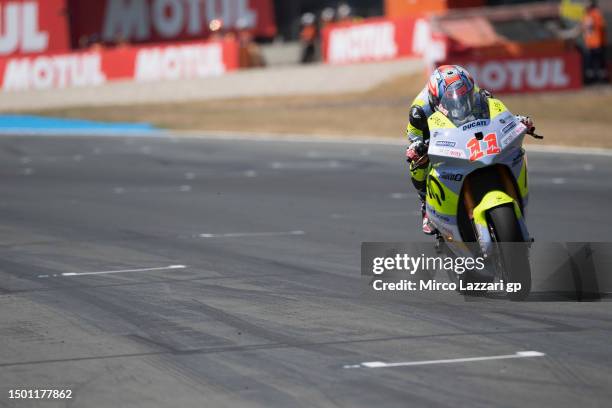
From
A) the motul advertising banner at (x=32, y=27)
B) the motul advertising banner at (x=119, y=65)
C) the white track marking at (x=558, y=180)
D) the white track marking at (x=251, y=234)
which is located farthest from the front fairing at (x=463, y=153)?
the motul advertising banner at (x=32, y=27)

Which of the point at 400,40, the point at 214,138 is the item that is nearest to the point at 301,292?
the point at 214,138

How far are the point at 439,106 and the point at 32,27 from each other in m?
33.0

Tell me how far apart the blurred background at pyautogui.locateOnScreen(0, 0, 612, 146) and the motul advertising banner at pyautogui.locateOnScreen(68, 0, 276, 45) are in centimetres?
3

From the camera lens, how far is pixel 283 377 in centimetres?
643

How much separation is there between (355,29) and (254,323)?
25849mm

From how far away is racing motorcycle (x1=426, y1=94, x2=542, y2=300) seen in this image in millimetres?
8188

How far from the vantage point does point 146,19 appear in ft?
137

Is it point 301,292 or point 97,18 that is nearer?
point 301,292

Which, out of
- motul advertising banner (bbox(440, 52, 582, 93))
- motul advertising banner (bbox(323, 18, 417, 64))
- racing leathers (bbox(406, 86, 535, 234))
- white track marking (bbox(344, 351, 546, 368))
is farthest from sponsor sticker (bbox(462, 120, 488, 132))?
motul advertising banner (bbox(323, 18, 417, 64))

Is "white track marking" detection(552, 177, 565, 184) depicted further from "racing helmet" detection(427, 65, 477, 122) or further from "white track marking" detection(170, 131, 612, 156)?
"racing helmet" detection(427, 65, 477, 122)

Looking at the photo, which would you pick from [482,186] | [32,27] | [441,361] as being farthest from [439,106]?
[32,27]

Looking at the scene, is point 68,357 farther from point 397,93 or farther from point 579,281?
point 397,93

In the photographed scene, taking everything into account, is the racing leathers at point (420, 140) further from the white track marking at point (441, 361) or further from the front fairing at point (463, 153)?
the white track marking at point (441, 361)

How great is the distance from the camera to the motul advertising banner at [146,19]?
41.2 meters
